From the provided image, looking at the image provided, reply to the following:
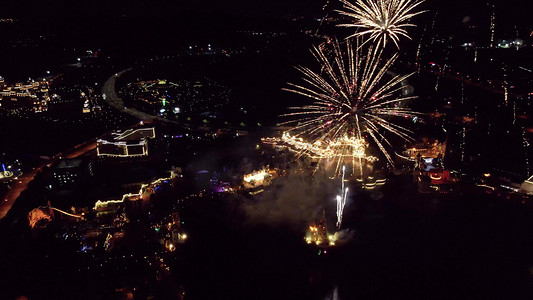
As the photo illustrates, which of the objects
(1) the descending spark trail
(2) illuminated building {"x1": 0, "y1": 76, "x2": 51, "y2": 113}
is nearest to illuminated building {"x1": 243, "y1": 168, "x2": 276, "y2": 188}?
(1) the descending spark trail

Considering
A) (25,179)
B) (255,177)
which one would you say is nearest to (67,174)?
(25,179)

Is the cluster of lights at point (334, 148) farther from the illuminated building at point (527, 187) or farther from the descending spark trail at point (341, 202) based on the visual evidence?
the illuminated building at point (527, 187)

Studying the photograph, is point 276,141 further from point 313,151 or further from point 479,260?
point 479,260

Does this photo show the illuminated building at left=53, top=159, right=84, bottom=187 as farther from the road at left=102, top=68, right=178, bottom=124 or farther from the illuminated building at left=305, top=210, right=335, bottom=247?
the illuminated building at left=305, top=210, right=335, bottom=247

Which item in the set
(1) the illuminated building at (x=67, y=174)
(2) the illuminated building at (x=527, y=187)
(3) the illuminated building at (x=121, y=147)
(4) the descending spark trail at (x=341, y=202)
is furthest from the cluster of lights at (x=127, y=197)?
(2) the illuminated building at (x=527, y=187)

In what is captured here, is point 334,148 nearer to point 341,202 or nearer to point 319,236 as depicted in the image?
point 341,202

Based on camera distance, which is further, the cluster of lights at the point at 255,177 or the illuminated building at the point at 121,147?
the illuminated building at the point at 121,147
